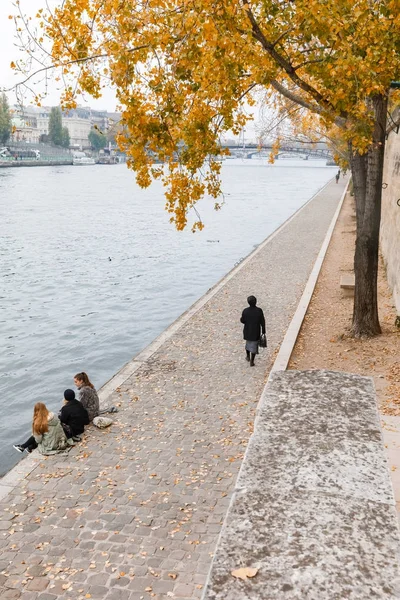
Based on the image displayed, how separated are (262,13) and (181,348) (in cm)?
748

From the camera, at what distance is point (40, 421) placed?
9336 millimetres

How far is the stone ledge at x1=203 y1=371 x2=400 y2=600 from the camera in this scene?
3.04m

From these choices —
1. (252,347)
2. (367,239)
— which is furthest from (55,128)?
(252,347)

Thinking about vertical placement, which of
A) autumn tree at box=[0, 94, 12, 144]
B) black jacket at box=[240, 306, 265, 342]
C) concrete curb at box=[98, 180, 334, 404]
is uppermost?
autumn tree at box=[0, 94, 12, 144]

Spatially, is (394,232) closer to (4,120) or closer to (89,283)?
(89,283)

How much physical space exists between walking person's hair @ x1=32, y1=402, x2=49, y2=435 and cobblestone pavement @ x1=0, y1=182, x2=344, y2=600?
58 cm

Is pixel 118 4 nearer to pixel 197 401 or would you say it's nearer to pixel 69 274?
pixel 197 401

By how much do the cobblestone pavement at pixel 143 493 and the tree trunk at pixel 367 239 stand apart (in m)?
2.30

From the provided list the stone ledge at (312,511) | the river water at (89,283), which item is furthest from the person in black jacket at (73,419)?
the stone ledge at (312,511)

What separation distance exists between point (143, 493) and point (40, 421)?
7.80 ft

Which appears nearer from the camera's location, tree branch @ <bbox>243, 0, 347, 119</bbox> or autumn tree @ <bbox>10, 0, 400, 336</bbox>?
autumn tree @ <bbox>10, 0, 400, 336</bbox>

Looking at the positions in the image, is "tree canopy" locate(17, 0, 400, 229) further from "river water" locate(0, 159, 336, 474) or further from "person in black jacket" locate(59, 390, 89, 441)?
"river water" locate(0, 159, 336, 474)

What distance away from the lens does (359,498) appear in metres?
3.77

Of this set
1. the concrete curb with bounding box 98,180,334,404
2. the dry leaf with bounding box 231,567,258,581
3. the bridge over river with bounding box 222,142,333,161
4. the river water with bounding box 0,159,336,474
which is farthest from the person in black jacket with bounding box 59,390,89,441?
the bridge over river with bounding box 222,142,333,161
